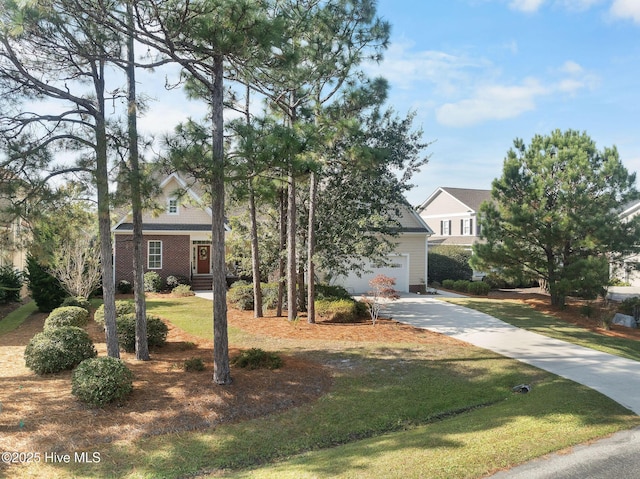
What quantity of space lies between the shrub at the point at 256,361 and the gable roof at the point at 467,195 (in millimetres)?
27129

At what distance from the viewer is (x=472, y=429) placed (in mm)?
6543

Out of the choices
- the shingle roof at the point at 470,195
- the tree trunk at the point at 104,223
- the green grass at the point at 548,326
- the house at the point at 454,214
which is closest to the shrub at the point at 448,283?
the green grass at the point at 548,326

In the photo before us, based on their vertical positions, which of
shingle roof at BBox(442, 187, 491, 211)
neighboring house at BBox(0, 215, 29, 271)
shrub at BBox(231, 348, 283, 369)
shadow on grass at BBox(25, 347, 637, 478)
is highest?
shingle roof at BBox(442, 187, 491, 211)

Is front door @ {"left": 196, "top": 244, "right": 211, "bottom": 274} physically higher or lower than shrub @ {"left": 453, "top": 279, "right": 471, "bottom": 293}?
higher

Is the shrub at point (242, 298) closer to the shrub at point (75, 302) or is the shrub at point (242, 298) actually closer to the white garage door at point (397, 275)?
the shrub at point (75, 302)

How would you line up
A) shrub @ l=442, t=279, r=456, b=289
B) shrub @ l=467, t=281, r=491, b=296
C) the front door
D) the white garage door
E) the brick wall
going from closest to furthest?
the brick wall, the white garage door, shrub @ l=467, t=281, r=491, b=296, shrub @ l=442, t=279, r=456, b=289, the front door

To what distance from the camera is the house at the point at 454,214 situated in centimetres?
3381

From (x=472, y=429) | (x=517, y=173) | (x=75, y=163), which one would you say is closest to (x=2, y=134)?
(x=75, y=163)

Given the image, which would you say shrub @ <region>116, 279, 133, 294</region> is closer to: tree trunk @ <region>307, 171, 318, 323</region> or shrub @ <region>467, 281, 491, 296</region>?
tree trunk @ <region>307, 171, 318, 323</region>

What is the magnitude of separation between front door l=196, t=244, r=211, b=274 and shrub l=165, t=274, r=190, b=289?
225 cm

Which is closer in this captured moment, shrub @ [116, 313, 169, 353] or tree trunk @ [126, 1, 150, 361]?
tree trunk @ [126, 1, 150, 361]

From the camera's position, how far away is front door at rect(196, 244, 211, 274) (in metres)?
26.6

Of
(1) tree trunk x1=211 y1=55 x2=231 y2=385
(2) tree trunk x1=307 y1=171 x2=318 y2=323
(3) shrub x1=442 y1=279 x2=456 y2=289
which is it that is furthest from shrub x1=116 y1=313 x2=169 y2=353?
(3) shrub x1=442 y1=279 x2=456 y2=289

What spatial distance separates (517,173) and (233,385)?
14642 mm
